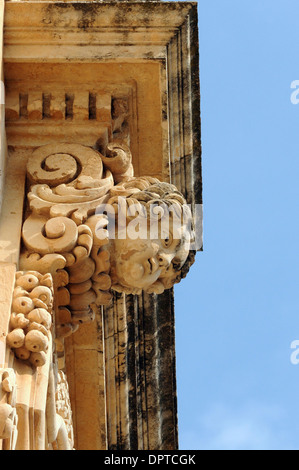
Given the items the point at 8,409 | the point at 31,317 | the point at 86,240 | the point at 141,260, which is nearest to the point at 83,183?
the point at 86,240

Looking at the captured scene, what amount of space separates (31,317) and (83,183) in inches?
43.5

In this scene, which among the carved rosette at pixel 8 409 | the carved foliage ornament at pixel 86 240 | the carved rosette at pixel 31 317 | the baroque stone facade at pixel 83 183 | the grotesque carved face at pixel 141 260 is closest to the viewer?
the carved rosette at pixel 8 409

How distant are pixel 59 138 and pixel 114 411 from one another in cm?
232

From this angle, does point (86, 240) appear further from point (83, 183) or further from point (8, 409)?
point (8, 409)

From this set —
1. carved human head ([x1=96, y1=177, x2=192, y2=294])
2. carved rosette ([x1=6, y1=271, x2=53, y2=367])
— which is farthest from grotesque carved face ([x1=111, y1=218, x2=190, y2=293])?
carved rosette ([x1=6, y1=271, x2=53, y2=367])

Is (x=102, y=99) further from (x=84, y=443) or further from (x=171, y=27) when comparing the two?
(x=84, y=443)

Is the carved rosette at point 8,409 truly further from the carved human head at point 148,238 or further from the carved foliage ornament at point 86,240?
the carved human head at point 148,238

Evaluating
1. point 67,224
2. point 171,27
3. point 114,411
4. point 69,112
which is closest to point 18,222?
point 67,224

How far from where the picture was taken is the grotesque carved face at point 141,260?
28.7ft

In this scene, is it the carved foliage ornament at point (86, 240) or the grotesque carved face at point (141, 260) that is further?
the grotesque carved face at point (141, 260)

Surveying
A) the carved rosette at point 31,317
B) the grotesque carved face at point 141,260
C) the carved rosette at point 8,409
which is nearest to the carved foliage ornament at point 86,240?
the grotesque carved face at point 141,260

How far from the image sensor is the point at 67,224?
8664 mm

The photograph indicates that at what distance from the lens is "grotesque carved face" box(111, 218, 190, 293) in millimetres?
8758

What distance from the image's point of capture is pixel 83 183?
29.5ft
